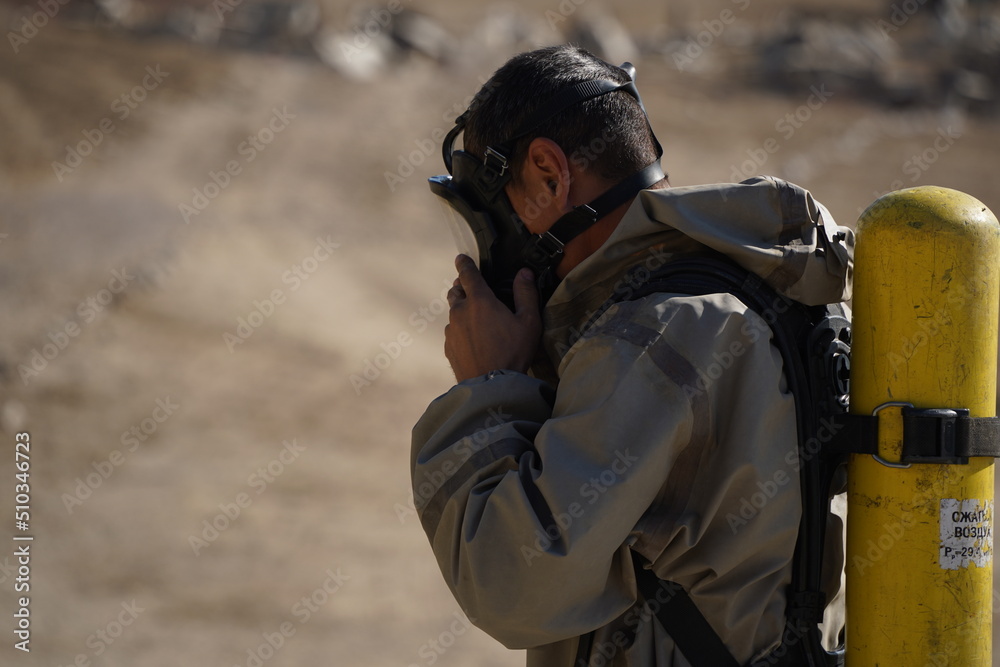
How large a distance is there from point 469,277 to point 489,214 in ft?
0.49

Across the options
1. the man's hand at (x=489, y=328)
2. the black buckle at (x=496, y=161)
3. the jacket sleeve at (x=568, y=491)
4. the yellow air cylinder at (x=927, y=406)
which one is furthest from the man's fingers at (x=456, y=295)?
the yellow air cylinder at (x=927, y=406)

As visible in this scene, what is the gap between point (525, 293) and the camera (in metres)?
2.20

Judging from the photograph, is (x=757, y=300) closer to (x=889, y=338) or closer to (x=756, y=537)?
(x=889, y=338)

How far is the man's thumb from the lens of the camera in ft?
7.16

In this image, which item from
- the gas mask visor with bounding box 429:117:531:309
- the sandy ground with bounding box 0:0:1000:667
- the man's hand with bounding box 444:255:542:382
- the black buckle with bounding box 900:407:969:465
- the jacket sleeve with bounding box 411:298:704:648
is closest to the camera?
the jacket sleeve with bounding box 411:298:704:648

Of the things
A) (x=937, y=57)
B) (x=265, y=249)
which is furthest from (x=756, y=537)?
(x=937, y=57)

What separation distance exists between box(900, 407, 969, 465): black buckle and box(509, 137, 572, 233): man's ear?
2.69 feet

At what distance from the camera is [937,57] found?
23.5m

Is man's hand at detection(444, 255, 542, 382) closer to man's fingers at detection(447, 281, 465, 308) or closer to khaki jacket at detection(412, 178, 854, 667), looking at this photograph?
man's fingers at detection(447, 281, 465, 308)

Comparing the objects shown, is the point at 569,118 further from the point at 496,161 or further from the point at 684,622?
the point at 684,622

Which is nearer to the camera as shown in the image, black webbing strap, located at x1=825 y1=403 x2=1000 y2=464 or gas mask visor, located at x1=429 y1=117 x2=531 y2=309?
black webbing strap, located at x1=825 y1=403 x2=1000 y2=464

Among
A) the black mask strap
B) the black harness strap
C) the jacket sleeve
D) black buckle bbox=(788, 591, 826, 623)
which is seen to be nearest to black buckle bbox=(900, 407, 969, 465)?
the black harness strap

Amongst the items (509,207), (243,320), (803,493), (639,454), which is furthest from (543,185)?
(243,320)

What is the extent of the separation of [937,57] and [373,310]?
57.7 ft
